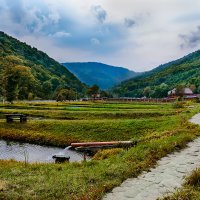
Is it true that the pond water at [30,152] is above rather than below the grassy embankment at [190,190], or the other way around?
below

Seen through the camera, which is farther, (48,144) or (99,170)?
(48,144)

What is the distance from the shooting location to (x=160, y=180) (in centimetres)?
1273

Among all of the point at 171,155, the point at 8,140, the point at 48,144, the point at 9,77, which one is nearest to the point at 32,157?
A: the point at 48,144

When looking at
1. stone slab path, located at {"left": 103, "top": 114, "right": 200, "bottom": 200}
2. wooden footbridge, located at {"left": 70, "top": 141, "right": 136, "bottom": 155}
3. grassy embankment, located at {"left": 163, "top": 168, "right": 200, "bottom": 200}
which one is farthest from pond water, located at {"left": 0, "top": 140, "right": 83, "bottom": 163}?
grassy embankment, located at {"left": 163, "top": 168, "right": 200, "bottom": 200}

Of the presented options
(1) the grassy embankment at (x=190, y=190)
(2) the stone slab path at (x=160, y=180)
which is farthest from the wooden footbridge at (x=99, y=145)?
(1) the grassy embankment at (x=190, y=190)

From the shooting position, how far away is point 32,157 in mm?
31969

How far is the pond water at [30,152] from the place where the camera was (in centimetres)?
3080

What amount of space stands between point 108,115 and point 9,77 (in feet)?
171

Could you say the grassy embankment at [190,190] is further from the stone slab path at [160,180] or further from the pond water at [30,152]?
the pond water at [30,152]

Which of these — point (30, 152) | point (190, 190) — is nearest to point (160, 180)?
point (190, 190)

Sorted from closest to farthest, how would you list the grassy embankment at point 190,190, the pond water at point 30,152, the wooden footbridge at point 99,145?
the grassy embankment at point 190,190, the wooden footbridge at point 99,145, the pond water at point 30,152

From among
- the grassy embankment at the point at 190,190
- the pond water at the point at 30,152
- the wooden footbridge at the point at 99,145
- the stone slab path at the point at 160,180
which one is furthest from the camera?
the pond water at the point at 30,152

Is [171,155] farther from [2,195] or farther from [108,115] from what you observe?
[108,115]

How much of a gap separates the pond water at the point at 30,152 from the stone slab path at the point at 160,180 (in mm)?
14402
